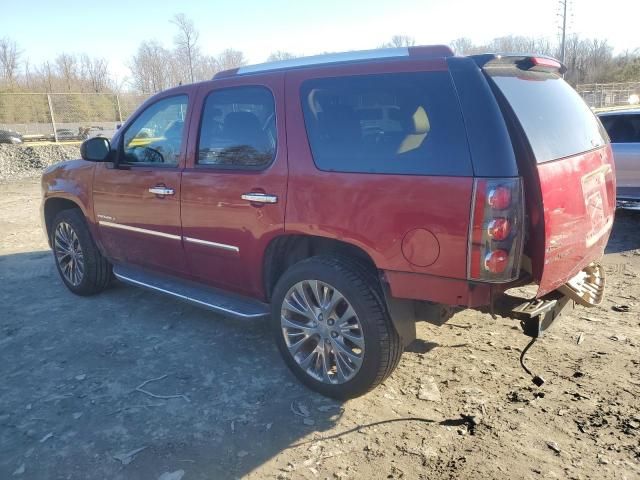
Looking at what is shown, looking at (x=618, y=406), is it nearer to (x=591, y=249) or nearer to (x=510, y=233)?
(x=591, y=249)

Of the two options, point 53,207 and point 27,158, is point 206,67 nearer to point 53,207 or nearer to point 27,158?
point 27,158

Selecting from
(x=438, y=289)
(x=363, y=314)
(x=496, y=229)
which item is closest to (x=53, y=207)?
(x=363, y=314)

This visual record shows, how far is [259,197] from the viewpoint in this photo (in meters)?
3.44

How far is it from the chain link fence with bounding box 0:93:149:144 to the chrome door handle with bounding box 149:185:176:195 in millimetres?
20731

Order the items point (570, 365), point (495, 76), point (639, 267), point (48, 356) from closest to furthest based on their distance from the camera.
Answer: point (495, 76) < point (570, 365) < point (48, 356) < point (639, 267)

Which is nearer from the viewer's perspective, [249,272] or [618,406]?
[618,406]

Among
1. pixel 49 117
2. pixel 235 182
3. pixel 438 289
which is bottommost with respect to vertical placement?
pixel 438 289

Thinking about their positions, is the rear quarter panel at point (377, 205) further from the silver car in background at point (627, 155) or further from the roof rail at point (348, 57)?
the silver car in background at point (627, 155)

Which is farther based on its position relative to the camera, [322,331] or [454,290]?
[322,331]

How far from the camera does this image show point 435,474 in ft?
8.65

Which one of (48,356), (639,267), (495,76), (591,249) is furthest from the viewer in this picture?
(639,267)

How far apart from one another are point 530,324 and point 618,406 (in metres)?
0.84

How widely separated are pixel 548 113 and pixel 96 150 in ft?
12.0

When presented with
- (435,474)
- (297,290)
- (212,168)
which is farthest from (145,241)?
(435,474)
